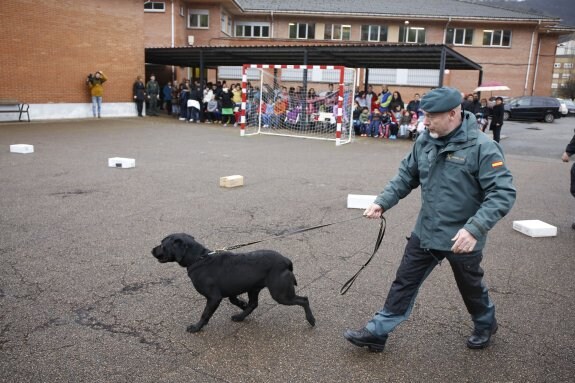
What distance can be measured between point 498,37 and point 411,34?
7.22m

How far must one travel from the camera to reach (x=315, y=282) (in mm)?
4879

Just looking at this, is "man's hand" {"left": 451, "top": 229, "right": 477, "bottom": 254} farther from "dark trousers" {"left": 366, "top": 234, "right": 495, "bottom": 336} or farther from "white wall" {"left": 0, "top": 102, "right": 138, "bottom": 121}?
"white wall" {"left": 0, "top": 102, "right": 138, "bottom": 121}

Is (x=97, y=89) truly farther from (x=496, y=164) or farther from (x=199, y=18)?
(x=496, y=164)

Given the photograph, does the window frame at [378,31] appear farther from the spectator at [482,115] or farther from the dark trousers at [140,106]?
the dark trousers at [140,106]

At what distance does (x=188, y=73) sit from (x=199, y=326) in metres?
37.4

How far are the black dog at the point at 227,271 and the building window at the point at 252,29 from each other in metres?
43.5

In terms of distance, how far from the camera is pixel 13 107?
67.5 ft

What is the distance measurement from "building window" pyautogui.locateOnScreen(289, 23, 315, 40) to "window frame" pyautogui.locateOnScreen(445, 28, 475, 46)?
1168 cm

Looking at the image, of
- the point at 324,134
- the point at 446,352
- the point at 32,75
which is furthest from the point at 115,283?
the point at 32,75

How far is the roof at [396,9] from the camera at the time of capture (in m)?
42.4

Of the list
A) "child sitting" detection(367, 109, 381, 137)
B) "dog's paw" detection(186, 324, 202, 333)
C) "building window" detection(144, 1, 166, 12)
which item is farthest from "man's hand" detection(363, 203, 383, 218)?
"building window" detection(144, 1, 166, 12)

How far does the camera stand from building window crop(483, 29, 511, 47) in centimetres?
4281

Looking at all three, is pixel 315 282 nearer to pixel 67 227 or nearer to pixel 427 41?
pixel 67 227

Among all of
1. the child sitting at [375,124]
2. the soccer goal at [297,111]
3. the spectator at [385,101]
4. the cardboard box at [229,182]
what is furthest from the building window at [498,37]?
the cardboard box at [229,182]
